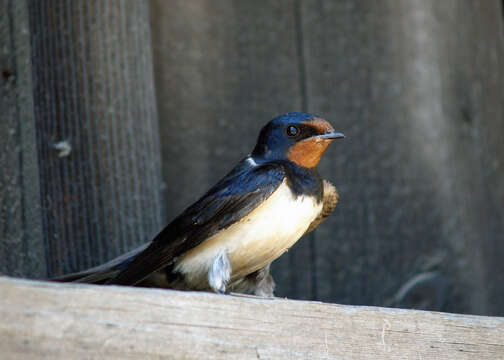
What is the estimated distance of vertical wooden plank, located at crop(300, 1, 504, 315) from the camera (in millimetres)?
2502

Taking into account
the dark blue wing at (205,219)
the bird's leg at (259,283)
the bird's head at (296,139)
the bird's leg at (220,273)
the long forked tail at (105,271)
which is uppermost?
the bird's head at (296,139)

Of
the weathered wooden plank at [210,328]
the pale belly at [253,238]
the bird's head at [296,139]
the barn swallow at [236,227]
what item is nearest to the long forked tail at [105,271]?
the barn swallow at [236,227]

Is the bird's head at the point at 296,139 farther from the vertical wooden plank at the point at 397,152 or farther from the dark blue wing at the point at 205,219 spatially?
the vertical wooden plank at the point at 397,152

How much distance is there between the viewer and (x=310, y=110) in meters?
2.52

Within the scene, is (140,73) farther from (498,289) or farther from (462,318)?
(498,289)

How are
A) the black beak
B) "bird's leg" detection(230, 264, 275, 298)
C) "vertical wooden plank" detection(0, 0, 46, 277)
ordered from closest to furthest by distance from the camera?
1. "vertical wooden plank" detection(0, 0, 46, 277)
2. the black beak
3. "bird's leg" detection(230, 264, 275, 298)

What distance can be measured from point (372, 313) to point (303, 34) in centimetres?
123

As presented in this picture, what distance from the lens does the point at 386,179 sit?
8.36 ft

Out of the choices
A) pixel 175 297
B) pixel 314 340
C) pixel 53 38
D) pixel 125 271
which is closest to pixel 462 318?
pixel 314 340

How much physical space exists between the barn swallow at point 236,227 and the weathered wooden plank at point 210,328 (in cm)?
53

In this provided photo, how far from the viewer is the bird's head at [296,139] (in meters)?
2.17

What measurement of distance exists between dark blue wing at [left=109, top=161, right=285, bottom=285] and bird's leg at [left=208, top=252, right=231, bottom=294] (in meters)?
0.07

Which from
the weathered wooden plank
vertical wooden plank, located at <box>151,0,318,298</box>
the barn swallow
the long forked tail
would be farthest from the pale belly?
the weathered wooden plank

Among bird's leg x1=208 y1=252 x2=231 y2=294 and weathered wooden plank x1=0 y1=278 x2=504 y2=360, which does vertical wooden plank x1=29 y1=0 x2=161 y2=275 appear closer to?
bird's leg x1=208 y1=252 x2=231 y2=294
